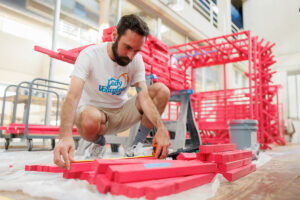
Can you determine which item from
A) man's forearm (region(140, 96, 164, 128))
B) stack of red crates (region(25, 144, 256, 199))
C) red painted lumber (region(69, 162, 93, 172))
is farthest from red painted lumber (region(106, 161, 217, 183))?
man's forearm (region(140, 96, 164, 128))

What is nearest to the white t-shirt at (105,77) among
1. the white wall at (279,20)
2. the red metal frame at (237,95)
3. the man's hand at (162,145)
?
the man's hand at (162,145)

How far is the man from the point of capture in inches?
49.9

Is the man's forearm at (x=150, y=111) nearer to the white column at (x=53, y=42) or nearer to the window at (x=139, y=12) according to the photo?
the white column at (x=53, y=42)

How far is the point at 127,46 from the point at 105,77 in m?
0.28

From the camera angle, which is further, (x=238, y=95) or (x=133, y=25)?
(x=238, y=95)

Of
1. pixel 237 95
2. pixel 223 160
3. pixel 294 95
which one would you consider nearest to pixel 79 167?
pixel 223 160

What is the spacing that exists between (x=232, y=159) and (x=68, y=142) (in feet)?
2.57

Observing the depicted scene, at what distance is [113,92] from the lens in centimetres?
159

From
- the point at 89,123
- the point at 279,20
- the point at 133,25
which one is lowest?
the point at 89,123

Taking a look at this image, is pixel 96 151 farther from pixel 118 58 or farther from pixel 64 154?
pixel 64 154

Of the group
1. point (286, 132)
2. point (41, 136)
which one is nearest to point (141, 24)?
point (41, 136)

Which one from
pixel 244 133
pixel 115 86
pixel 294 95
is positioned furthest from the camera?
pixel 294 95

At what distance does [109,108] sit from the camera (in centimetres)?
166

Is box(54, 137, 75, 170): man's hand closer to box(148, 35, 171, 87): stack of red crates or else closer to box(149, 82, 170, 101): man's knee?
box(149, 82, 170, 101): man's knee
